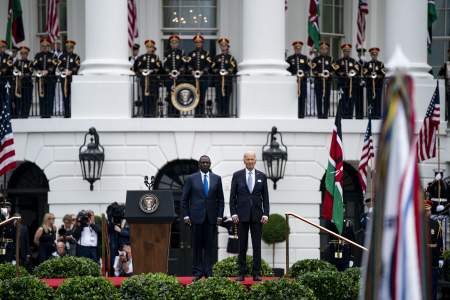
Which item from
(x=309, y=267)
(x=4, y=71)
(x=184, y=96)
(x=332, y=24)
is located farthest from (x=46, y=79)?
(x=309, y=267)

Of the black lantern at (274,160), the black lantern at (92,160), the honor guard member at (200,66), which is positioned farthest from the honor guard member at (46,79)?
the black lantern at (274,160)

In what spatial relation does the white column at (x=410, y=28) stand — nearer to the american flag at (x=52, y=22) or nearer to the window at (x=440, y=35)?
the window at (x=440, y=35)

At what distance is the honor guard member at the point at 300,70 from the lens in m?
18.1

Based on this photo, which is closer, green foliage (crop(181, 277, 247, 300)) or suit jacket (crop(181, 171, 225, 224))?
green foliage (crop(181, 277, 247, 300))

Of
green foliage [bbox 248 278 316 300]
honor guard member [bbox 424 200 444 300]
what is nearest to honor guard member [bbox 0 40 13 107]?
green foliage [bbox 248 278 316 300]

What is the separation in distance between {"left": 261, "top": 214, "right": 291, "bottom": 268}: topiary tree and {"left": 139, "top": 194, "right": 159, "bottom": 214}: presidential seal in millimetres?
5935

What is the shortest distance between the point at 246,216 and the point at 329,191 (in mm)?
3333

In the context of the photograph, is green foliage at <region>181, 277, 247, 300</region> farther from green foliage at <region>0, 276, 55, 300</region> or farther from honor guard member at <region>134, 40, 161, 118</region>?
honor guard member at <region>134, 40, 161, 118</region>

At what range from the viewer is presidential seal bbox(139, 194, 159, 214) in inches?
450

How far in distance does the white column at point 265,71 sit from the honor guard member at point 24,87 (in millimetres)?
5273

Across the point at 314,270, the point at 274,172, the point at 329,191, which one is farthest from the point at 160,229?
the point at 274,172

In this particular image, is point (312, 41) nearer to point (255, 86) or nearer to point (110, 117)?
point (255, 86)

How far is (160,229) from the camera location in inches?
452

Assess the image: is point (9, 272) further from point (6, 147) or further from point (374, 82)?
point (374, 82)
